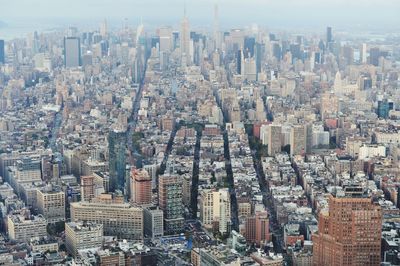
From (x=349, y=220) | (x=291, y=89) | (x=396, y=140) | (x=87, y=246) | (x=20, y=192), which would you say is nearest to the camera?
(x=349, y=220)

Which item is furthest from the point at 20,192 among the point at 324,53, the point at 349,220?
the point at 324,53

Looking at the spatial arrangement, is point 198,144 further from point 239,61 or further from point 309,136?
point 239,61

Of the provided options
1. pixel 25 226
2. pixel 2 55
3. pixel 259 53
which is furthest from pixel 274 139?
pixel 259 53

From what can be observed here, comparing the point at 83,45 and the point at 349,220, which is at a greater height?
the point at 83,45

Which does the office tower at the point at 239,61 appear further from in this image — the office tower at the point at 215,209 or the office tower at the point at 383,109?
the office tower at the point at 215,209

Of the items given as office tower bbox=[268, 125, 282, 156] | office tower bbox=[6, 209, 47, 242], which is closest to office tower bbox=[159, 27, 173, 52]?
office tower bbox=[268, 125, 282, 156]

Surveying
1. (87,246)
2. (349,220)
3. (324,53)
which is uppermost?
(324,53)

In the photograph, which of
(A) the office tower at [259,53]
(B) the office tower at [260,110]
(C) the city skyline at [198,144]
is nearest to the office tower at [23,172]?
(C) the city skyline at [198,144]

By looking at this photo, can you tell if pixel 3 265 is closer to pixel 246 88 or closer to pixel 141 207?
pixel 141 207
